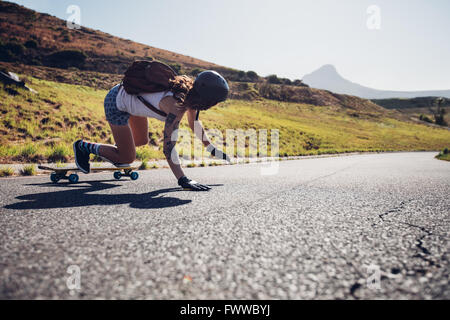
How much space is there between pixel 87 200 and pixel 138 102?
157cm

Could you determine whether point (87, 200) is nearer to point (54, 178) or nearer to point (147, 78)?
point (54, 178)

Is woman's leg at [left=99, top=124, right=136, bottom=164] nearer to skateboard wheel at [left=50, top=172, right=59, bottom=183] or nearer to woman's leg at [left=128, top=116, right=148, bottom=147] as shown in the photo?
woman's leg at [left=128, top=116, right=148, bottom=147]

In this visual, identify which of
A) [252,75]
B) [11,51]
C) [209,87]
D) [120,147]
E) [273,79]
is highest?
[252,75]

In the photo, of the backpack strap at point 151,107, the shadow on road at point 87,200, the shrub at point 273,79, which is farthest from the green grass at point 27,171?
the shrub at point 273,79

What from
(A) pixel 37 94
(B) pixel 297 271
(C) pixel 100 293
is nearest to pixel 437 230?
(B) pixel 297 271

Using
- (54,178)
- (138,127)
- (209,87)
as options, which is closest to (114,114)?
(138,127)

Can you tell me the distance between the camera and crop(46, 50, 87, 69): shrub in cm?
3591

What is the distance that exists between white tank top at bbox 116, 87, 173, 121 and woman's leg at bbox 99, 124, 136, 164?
29 cm

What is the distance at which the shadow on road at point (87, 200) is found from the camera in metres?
2.37

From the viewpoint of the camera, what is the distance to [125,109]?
370cm

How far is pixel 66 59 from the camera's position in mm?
37219

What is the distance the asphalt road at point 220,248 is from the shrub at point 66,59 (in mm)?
41712

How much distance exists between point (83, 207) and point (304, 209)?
2.06 metres

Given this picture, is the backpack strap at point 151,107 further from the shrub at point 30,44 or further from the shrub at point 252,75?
the shrub at point 252,75
